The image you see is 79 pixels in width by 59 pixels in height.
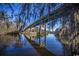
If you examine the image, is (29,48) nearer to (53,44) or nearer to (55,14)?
(53,44)

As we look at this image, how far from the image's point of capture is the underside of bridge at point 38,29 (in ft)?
4.17

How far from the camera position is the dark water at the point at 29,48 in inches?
49.9

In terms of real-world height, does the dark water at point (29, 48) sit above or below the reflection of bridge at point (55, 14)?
below

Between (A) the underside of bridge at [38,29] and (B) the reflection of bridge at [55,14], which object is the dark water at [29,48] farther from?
(B) the reflection of bridge at [55,14]

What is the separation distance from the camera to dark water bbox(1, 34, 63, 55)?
4.16ft

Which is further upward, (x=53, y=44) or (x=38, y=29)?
(x=38, y=29)

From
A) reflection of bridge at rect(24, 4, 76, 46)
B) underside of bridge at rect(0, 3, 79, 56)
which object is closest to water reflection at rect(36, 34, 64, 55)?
underside of bridge at rect(0, 3, 79, 56)

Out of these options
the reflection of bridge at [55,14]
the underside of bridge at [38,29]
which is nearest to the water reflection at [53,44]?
the underside of bridge at [38,29]

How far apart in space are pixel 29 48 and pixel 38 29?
6.8 inches

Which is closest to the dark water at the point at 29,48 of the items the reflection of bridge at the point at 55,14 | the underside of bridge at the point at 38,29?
the underside of bridge at the point at 38,29

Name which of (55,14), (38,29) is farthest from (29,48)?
(55,14)

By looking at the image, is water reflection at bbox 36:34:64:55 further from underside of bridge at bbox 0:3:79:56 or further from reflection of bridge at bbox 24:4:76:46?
reflection of bridge at bbox 24:4:76:46

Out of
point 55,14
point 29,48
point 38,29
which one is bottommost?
point 29,48

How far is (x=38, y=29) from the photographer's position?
1288 mm
